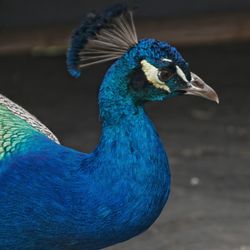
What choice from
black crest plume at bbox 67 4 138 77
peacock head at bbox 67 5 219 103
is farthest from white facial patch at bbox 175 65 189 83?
black crest plume at bbox 67 4 138 77

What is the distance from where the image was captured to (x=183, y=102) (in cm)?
432

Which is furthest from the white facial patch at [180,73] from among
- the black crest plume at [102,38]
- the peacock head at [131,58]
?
the black crest plume at [102,38]

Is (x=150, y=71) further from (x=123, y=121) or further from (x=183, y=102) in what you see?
(x=183, y=102)

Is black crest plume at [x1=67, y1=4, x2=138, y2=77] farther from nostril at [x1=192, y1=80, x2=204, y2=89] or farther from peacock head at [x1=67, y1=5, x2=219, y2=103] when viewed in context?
nostril at [x1=192, y1=80, x2=204, y2=89]

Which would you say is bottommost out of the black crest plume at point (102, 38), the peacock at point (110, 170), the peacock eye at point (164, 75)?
the peacock at point (110, 170)

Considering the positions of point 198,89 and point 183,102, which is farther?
point 183,102

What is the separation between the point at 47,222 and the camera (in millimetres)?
1609

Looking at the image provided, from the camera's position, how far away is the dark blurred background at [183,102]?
2961mm

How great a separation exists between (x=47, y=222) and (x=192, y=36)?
3708 mm

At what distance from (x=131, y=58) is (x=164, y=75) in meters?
0.08

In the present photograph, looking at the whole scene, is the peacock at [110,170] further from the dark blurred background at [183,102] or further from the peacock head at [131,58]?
the dark blurred background at [183,102]

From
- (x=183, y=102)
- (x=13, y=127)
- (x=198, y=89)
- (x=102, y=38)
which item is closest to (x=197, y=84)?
(x=198, y=89)

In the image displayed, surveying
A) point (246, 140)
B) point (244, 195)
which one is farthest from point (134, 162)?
point (246, 140)

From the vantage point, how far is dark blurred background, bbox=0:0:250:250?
2.96 m
